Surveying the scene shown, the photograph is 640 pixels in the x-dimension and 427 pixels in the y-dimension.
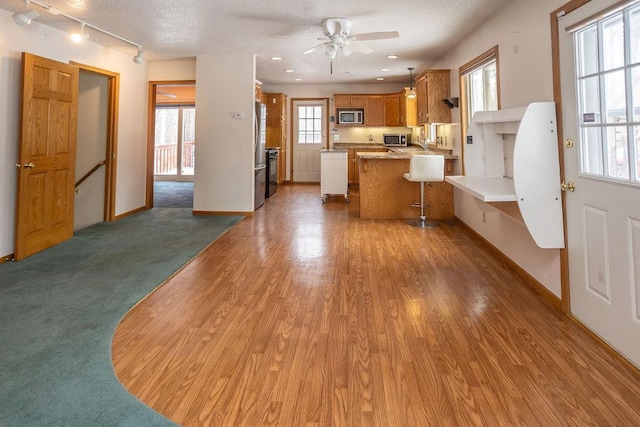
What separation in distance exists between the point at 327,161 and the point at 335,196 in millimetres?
1092

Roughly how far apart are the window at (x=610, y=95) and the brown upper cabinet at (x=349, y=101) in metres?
7.27

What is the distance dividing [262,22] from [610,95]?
3.46 m

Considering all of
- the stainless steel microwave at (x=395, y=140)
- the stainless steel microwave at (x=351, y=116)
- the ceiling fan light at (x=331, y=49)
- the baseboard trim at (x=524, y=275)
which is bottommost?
the baseboard trim at (x=524, y=275)

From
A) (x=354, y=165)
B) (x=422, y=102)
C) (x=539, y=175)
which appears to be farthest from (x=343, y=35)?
(x=354, y=165)

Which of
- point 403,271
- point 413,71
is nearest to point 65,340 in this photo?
point 403,271

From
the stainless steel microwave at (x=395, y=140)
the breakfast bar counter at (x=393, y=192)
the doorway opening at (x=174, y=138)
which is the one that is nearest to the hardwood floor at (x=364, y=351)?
the breakfast bar counter at (x=393, y=192)

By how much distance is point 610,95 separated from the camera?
2033 mm

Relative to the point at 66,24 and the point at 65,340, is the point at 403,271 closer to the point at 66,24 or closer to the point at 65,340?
the point at 65,340

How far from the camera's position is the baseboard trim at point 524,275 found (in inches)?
104

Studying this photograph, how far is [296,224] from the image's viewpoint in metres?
5.41

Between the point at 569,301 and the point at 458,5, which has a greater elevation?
the point at 458,5

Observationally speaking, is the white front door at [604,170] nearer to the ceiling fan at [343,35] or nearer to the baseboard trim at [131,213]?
the ceiling fan at [343,35]

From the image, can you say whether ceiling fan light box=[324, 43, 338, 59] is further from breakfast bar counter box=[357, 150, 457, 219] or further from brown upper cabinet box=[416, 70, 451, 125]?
brown upper cabinet box=[416, 70, 451, 125]

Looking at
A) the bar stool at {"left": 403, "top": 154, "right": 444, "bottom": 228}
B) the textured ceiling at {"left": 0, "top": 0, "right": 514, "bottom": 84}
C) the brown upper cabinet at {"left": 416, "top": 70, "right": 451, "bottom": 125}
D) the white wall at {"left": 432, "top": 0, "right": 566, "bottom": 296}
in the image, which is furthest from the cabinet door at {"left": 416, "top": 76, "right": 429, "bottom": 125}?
the white wall at {"left": 432, "top": 0, "right": 566, "bottom": 296}
